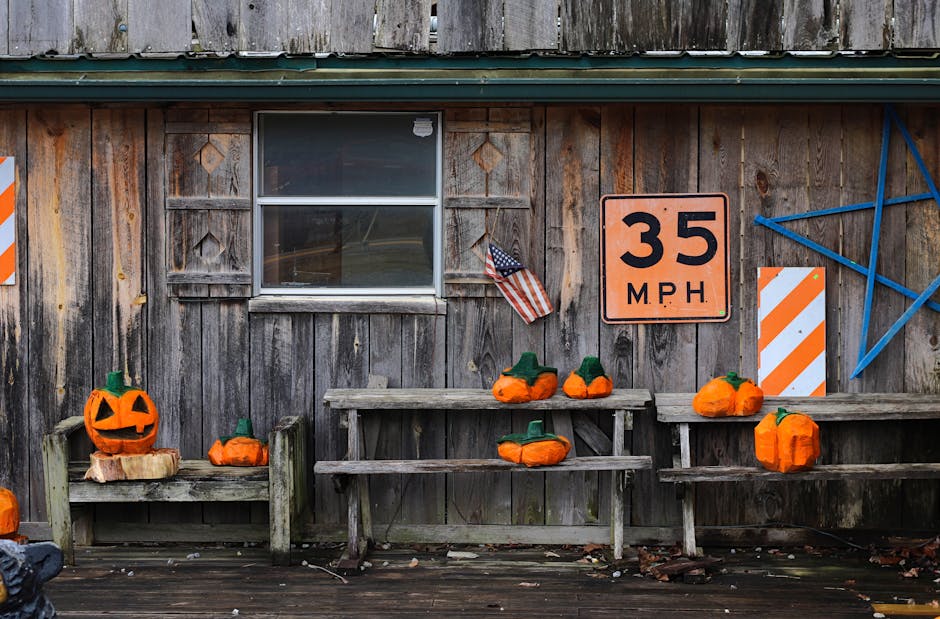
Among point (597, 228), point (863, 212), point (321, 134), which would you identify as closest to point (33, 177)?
point (321, 134)

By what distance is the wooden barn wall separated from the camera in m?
6.67

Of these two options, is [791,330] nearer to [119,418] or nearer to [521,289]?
[521,289]

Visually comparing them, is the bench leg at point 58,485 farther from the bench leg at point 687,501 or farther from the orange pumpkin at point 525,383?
the bench leg at point 687,501

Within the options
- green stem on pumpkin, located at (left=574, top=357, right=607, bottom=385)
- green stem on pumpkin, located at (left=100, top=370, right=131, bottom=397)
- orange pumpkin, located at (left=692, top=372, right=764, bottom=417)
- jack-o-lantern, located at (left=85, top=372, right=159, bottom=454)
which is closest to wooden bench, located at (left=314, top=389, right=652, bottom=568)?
green stem on pumpkin, located at (left=574, top=357, right=607, bottom=385)

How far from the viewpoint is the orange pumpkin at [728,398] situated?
6230mm

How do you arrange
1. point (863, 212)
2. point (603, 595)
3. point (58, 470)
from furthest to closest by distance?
1. point (863, 212)
2. point (58, 470)
3. point (603, 595)

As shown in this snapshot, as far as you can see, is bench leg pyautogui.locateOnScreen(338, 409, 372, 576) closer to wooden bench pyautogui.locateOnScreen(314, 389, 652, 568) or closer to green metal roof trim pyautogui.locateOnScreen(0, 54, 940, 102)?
wooden bench pyautogui.locateOnScreen(314, 389, 652, 568)

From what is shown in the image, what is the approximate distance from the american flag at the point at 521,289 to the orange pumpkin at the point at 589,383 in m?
0.48

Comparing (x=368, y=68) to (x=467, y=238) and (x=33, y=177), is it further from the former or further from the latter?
(x=33, y=177)

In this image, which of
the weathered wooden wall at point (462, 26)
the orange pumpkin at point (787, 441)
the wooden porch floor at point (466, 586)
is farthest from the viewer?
the weathered wooden wall at point (462, 26)

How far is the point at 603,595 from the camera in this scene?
18.8ft

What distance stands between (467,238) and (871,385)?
8.96 feet

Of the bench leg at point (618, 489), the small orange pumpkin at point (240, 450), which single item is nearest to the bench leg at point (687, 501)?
the bench leg at point (618, 489)

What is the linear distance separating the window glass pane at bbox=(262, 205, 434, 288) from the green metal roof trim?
2.80 feet
